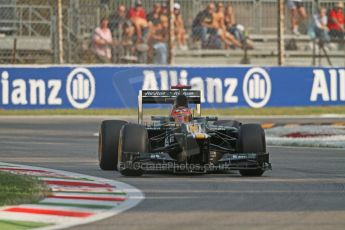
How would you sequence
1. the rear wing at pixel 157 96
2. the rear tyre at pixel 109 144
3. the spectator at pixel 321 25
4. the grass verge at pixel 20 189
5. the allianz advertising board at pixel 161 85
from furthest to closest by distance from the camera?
the spectator at pixel 321 25 → the allianz advertising board at pixel 161 85 → the rear wing at pixel 157 96 → the rear tyre at pixel 109 144 → the grass verge at pixel 20 189

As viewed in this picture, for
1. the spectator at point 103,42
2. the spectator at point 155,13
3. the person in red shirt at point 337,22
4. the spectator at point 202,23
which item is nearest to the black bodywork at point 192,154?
the spectator at point 103,42

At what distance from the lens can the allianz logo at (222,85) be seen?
26953mm

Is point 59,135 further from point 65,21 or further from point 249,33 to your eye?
point 249,33

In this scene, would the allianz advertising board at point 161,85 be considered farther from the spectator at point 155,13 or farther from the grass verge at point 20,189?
the grass verge at point 20,189

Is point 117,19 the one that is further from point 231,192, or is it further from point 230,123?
point 231,192

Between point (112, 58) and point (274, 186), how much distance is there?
53.9 feet

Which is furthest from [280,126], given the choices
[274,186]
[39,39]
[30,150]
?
[274,186]

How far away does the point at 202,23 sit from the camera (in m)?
28.4

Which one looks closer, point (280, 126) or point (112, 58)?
point (280, 126)

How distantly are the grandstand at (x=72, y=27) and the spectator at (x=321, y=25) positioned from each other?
44.8 inches

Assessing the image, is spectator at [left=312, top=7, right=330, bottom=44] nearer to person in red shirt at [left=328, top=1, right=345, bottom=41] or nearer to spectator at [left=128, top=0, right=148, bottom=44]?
person in red shirt at [left=328, top=1, right=345, bottom=41]

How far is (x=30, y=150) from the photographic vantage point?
1712 centimetres

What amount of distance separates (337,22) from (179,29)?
4746mm

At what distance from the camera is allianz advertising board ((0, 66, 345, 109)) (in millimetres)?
26328
